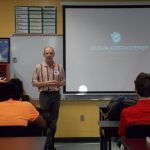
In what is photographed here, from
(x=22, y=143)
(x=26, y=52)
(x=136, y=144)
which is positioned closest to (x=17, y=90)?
(x=22, y=143)

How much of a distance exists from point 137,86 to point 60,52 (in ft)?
9.85

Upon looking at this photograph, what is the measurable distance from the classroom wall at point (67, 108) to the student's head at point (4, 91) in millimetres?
2689

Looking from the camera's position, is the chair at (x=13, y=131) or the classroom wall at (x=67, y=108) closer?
the chair at (x=13, y=131)

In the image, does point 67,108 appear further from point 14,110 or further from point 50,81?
point 14,110

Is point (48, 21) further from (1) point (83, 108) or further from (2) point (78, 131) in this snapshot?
(2) point (78, 131)

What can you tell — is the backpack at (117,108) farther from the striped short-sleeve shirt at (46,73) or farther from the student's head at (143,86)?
the striped short-sleeve shirt at (46,73)

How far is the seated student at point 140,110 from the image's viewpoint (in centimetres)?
269

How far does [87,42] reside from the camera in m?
5.70

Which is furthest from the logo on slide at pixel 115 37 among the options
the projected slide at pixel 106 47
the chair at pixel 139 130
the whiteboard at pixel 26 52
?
the chair at pixel 139 130

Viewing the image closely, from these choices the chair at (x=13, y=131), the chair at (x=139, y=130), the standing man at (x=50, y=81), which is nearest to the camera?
the chair at (x=139, y=130)

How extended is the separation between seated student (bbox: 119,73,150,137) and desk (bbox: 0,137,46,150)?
2.34ft

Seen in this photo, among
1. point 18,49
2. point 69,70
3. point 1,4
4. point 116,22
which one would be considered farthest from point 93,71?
point 1,4

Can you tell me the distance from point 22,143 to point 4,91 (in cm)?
82

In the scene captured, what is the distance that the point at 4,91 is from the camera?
10.2 feet
